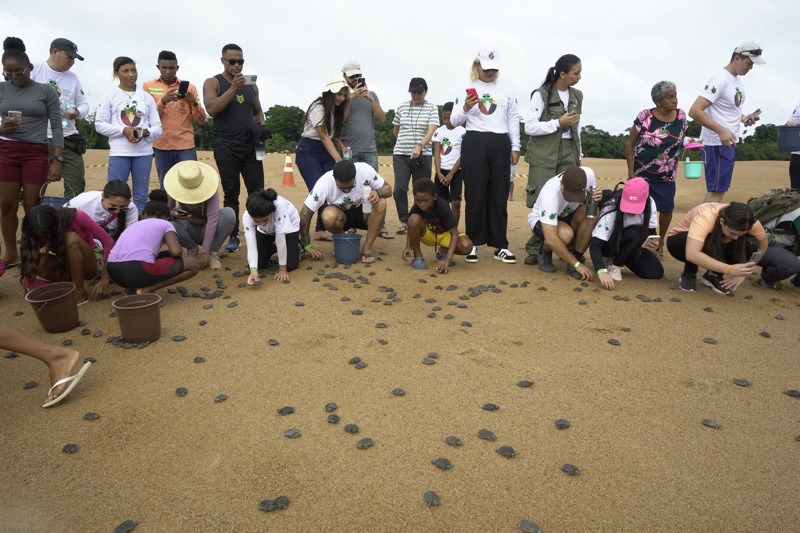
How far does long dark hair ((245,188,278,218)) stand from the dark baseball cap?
2.66 m

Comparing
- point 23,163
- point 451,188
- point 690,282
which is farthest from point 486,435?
point 23,163

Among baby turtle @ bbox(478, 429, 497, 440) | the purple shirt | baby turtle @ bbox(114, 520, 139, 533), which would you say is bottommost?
baby turtle @ bbox(114, 520, 139, 533)

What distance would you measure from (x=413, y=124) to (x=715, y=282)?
12.4 ft

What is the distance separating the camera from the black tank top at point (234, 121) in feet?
18.6

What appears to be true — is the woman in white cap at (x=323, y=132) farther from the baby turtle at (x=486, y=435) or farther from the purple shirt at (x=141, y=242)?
the baby turtle at (x=486, y=435)

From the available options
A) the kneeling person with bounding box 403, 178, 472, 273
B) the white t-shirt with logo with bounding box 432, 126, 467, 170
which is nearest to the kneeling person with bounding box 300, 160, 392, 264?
the kneeling person with bounding box 403, 178, 472, 273

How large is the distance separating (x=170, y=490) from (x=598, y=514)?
1.78 m

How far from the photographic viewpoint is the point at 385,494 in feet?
7.58

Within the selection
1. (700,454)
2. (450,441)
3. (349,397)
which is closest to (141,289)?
(349,397)

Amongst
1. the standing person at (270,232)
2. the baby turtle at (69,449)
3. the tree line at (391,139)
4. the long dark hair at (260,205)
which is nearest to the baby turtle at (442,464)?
the baby turtle at (69,449)

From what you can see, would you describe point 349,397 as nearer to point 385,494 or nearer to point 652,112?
point 385,494

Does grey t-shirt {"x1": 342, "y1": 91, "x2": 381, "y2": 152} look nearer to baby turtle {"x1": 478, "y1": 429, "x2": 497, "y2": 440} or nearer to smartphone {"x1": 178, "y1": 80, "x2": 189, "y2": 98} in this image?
A: smartphone {"x1": 178, "y1": 80, "x2": 189, "y2": 98}

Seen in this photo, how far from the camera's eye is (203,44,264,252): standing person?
18.1 ft

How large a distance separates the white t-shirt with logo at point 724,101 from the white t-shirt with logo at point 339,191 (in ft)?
10.9
